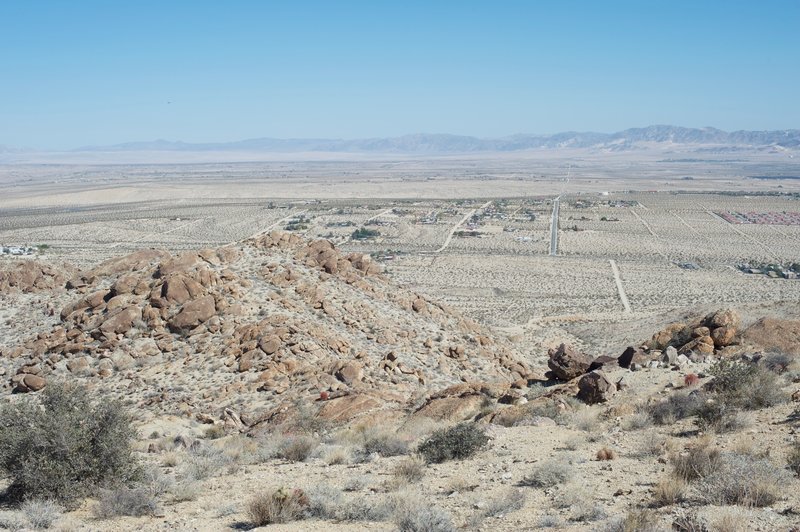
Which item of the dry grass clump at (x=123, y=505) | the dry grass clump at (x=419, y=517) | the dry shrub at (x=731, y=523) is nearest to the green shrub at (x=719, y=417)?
the dry shrub at (x=731, y=523)

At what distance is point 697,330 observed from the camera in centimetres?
1923

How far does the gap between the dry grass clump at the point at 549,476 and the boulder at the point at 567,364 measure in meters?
8.53

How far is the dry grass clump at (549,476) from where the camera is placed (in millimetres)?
8797

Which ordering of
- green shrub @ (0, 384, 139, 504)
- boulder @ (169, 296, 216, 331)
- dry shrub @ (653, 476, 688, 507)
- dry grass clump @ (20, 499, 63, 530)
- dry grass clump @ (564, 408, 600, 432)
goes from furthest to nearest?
boulder @ (169, 296, 216, 331), dry grass clump @ (564, 408, 600, 432), green shrub @ (0, 384, 139, 504), dry grass clump @ (20, 499, 63, 530), dry shrub @ (653, 476, 688, 507)

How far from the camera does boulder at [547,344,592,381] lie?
57.3 ft

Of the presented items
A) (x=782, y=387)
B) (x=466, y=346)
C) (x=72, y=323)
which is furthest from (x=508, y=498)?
(x=72, y=323)

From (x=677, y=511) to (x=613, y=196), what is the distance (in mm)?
117886

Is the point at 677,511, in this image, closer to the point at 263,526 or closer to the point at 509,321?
the point at 263,526

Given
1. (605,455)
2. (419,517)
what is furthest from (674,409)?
(419,517)

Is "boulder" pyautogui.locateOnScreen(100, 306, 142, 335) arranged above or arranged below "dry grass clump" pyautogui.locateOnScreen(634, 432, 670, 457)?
below

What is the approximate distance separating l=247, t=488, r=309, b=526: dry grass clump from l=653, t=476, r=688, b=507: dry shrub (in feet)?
12.7

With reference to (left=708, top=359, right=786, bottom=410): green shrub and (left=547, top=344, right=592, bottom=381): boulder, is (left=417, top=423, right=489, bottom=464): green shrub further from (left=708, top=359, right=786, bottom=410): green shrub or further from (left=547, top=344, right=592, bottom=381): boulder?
(left=547, top=344, right=592, bottom=381): boulder

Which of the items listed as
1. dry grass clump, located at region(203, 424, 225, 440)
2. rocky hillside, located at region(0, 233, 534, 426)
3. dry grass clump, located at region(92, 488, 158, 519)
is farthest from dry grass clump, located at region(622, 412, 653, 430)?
dry grass clump, located at region(203, 424, 225, 440)

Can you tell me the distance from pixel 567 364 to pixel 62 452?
11745 millimetres
